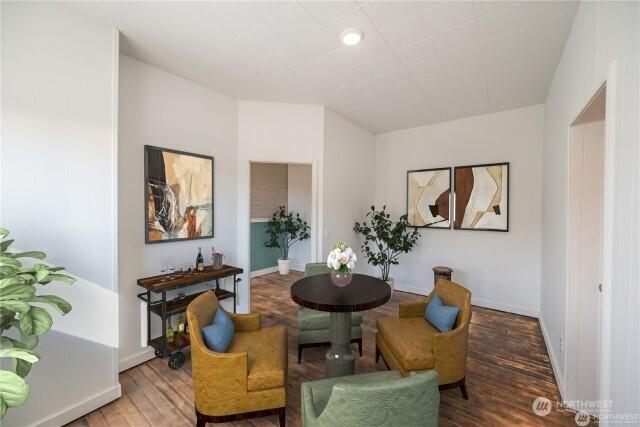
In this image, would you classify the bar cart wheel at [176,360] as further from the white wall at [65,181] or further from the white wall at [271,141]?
the white wall at [271,141]

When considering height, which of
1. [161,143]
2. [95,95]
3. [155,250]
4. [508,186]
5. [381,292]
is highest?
[95,95]

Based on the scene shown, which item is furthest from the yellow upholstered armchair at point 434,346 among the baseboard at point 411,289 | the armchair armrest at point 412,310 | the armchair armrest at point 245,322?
the baseboard at point 411,289

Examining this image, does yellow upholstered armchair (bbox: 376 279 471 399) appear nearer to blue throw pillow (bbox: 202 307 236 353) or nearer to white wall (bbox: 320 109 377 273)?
blue throw pillow (bbox: 202 307 236 353)

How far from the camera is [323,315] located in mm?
2744

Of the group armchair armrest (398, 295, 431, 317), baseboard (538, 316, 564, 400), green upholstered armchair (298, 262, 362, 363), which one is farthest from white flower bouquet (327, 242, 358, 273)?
baseboard (538, 316, 564, 400)

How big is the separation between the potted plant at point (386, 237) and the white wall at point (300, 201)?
200 centimetres

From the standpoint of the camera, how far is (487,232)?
431 centimetres

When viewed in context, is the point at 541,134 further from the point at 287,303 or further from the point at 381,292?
the point at 287,303

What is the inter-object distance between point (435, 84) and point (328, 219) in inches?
89.4

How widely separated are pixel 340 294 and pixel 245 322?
91cm

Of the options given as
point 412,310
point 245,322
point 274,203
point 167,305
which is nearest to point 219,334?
point 245,322

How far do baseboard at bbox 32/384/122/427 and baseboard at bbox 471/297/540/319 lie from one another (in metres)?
4.73

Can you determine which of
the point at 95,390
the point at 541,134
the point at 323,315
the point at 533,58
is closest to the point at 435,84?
the point at 533,58

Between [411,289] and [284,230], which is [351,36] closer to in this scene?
[411,289]
